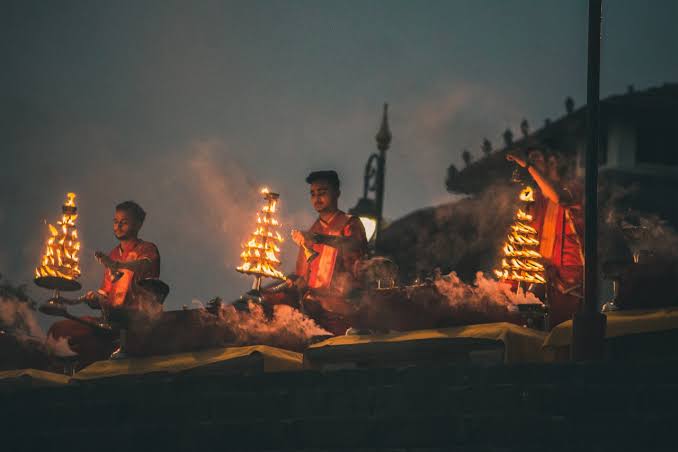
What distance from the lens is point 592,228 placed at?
39.8ft

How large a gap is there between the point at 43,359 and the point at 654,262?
26.7 feet

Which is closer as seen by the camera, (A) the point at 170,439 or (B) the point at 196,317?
(A) the point at 170,439

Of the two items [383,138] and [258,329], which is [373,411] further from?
[383,138]

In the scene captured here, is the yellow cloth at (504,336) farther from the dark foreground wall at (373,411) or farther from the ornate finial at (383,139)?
the ornate finial at (383,139)

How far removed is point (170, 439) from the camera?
11297 mm

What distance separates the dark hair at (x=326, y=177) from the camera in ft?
53.9

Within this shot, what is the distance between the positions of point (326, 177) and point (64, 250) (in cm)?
349

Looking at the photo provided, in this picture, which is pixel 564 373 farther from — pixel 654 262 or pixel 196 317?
pixel 196 317

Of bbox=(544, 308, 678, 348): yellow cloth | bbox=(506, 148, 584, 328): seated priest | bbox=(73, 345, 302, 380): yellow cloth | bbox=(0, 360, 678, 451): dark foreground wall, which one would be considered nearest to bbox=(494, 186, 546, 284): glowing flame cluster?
A: bbox=(506, 148, 584, 328): seated priest

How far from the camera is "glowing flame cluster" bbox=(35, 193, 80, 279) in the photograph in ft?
53.5

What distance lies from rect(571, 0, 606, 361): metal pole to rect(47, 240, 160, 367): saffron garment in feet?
21.5

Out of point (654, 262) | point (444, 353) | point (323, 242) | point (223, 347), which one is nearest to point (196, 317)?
point (223, 347)

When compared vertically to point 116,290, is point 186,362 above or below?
below

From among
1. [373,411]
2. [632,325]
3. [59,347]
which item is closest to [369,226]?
[59,347]
